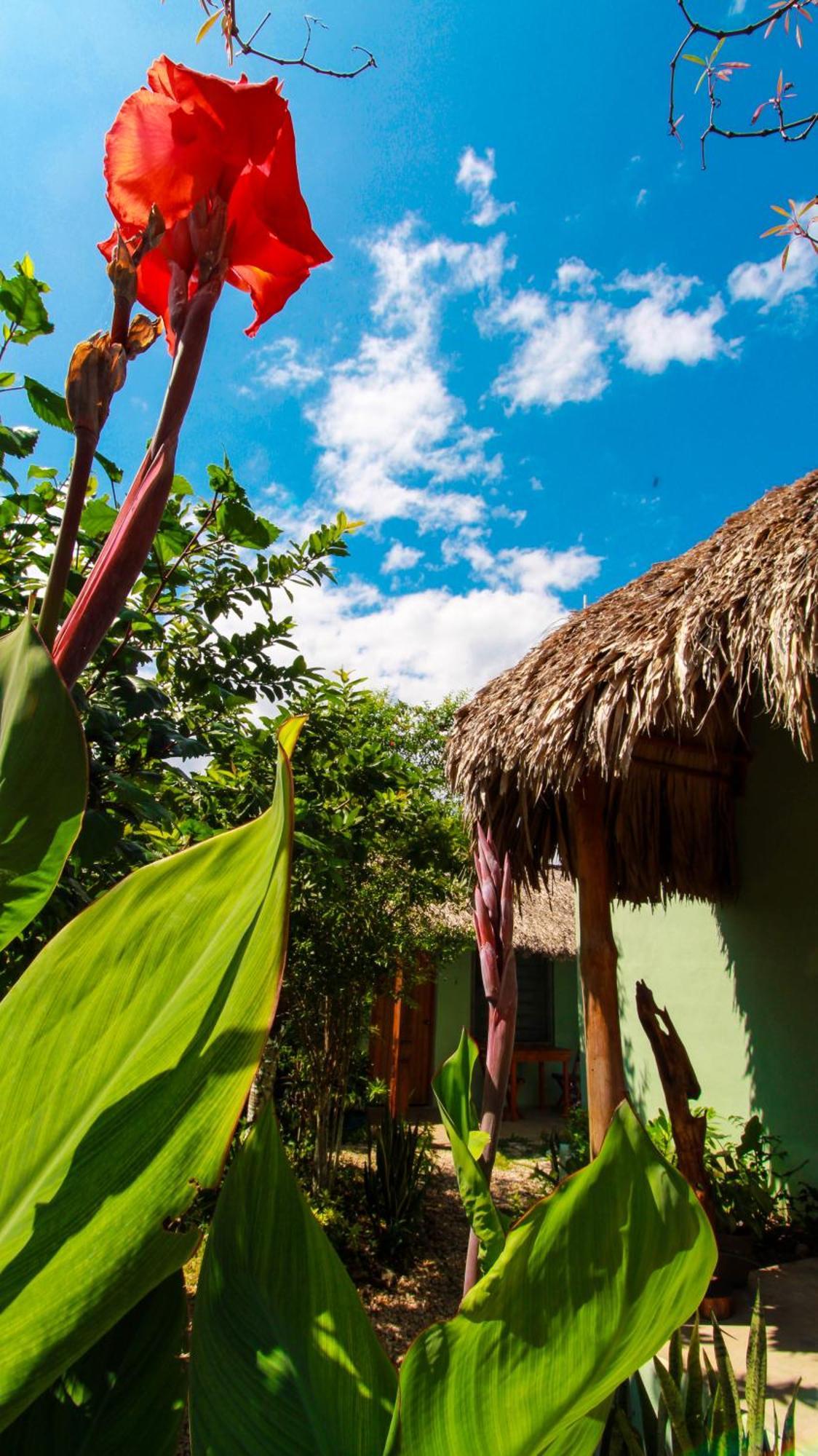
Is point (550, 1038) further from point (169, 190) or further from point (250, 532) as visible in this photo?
point (169, 190)

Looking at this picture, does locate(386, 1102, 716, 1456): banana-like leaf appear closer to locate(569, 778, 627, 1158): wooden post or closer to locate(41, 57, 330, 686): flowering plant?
locate(41, 57, 330, 686): flowering plant

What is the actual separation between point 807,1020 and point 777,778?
1.27 metres

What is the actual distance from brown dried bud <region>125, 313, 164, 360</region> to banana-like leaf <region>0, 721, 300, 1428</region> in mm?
198

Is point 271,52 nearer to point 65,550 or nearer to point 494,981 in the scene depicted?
point 65,550

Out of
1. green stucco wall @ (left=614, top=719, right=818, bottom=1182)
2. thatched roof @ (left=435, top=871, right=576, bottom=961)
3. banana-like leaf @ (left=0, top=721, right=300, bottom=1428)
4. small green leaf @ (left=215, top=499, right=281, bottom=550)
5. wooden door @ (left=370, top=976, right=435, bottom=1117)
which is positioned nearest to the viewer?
banana-like leaf @ (left=0, top=721, right=300, bottom=1428)

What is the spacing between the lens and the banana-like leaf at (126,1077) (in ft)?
0.75

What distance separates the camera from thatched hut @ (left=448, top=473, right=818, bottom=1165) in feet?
8.81

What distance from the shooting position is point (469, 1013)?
30.6ft

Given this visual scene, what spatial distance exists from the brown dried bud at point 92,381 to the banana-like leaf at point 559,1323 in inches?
13.9

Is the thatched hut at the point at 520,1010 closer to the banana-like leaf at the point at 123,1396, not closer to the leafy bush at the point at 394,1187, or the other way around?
the leafy bush at the point at 394,1187

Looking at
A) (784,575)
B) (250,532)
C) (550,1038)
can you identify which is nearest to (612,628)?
(784,575)

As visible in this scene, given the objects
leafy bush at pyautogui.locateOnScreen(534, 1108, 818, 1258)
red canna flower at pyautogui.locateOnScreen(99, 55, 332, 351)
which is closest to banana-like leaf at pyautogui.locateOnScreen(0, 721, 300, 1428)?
red canna flower at pyautogui.locateOnScreen(99, 55, 332, 351)

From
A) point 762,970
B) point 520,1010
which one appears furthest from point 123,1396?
point 520,1010

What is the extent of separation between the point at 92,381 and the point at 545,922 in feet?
31.6
